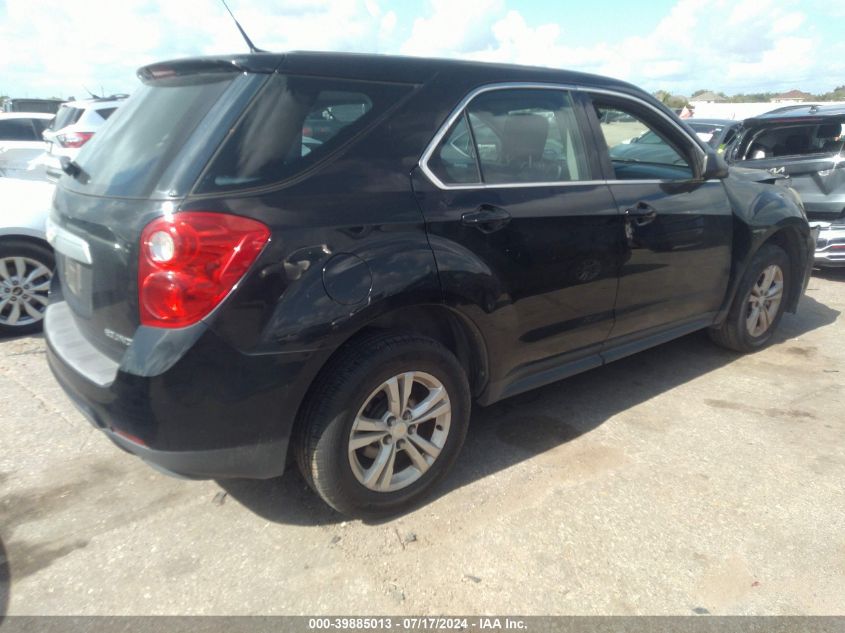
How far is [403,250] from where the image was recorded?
8.68 ft

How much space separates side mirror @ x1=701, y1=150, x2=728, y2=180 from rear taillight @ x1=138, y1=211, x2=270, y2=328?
2.87 meters

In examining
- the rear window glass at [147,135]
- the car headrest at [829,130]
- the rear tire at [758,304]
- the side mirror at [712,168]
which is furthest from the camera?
the car headrest at [829,130]

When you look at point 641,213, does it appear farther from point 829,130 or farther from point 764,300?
point 829,130

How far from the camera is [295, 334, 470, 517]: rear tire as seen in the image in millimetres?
2582

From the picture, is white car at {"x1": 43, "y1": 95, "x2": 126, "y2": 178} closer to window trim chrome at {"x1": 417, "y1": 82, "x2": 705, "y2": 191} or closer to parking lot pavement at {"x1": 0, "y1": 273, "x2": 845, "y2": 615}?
parking lot pavement at {"x1": 0, "y1": 273, "x2": 845, "y2": 615}

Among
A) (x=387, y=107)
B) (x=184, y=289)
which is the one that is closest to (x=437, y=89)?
(x=387, y=107)

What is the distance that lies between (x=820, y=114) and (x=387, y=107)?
5.90m

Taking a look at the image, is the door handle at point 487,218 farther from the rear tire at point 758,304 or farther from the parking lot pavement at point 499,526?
the rear tire at point 758,304

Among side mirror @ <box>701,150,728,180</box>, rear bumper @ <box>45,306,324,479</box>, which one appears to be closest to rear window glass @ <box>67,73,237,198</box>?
rear bumper @ <box>45,306,324,479</box>

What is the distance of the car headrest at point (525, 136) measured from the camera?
3182 millimetres

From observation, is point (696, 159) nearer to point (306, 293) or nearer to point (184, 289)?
point (306, 293)

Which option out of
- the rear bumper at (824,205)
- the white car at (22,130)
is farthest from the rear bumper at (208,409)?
the white car at (22,130)

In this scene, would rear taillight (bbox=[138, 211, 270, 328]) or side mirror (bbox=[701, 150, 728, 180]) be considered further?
side mirror (bbox=[701, 150, 728, 180])

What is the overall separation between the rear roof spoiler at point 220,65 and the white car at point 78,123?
242 inches
